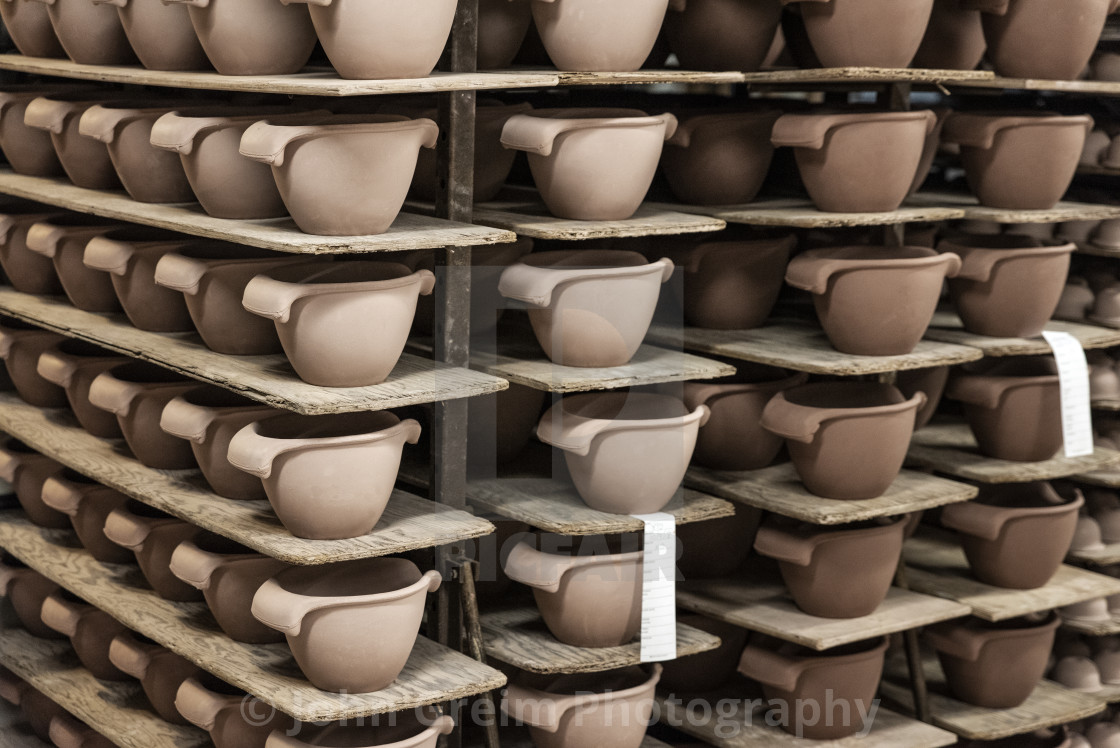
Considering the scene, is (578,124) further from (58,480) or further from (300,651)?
(58,480)

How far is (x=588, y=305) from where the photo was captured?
249 centimetres

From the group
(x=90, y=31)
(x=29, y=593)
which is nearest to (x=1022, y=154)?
(x=90, y=31)

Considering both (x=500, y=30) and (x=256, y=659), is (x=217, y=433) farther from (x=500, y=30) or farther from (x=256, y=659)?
(x=500, y=30)

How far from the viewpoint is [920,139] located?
2734mm

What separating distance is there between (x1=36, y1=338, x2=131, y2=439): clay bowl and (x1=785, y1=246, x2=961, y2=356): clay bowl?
1456mm

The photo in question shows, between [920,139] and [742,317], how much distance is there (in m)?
0.52

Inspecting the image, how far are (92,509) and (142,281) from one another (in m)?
0.57

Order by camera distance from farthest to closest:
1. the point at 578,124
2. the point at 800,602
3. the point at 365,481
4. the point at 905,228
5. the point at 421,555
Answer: the point at 905,228 → the point at 800,602 → the point at 421,555 → the point at 578,124 → the point at 365,481

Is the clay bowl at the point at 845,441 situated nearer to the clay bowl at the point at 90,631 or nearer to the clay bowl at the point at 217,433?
the clay bowl at the point at 217,433

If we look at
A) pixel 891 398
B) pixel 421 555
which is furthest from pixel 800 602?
pixel 421 555

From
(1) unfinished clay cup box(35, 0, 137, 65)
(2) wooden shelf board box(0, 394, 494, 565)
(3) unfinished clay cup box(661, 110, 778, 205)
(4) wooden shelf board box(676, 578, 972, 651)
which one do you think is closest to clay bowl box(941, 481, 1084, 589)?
(4) wooden shelf board box(676, 578, 972, 651)

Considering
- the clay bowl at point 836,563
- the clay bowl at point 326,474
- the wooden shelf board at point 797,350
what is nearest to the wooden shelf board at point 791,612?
the clay bowl at point 836,563

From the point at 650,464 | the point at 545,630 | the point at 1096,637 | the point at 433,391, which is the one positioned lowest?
the point at 1096,637

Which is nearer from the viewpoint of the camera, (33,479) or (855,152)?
(855,152)
